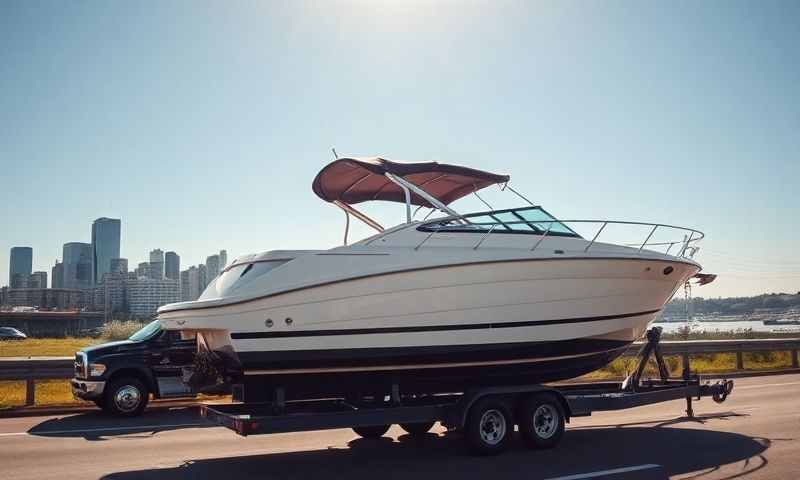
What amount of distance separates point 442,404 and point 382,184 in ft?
12.9

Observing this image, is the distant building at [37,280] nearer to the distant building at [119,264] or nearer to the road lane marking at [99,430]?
the distant building at [119,264]

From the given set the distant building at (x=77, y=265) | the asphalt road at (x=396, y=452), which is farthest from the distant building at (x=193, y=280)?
the asphalt road at (x=396, y=452)

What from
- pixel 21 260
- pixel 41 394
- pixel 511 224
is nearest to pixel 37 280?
pixel 21 260

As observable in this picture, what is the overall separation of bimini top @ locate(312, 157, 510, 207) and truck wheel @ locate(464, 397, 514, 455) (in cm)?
355

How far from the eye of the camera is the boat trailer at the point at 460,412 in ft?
23.9

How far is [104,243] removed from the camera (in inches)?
6383

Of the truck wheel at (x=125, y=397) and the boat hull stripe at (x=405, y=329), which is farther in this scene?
the truck wheel at (x=125, y=397)

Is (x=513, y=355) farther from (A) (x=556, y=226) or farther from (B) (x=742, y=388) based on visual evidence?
(B) (x=742, y=388)

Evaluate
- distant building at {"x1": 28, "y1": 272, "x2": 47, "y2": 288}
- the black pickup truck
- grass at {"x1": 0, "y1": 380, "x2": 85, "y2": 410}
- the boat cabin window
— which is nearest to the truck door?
the black pickup truck

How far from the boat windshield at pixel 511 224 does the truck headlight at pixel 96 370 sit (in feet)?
22.2

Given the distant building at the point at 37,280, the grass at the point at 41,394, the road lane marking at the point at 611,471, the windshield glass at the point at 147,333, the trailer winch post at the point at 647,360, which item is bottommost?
the road lane marking at the point at 611,471

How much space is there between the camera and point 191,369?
8.91 m

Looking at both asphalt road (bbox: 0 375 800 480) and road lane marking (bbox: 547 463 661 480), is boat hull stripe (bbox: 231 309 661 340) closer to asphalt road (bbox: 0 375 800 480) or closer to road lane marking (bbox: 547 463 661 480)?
asphalt road (bbox: 0 375 800 480)

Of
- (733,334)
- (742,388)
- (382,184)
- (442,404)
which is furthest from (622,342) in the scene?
(733,334)
